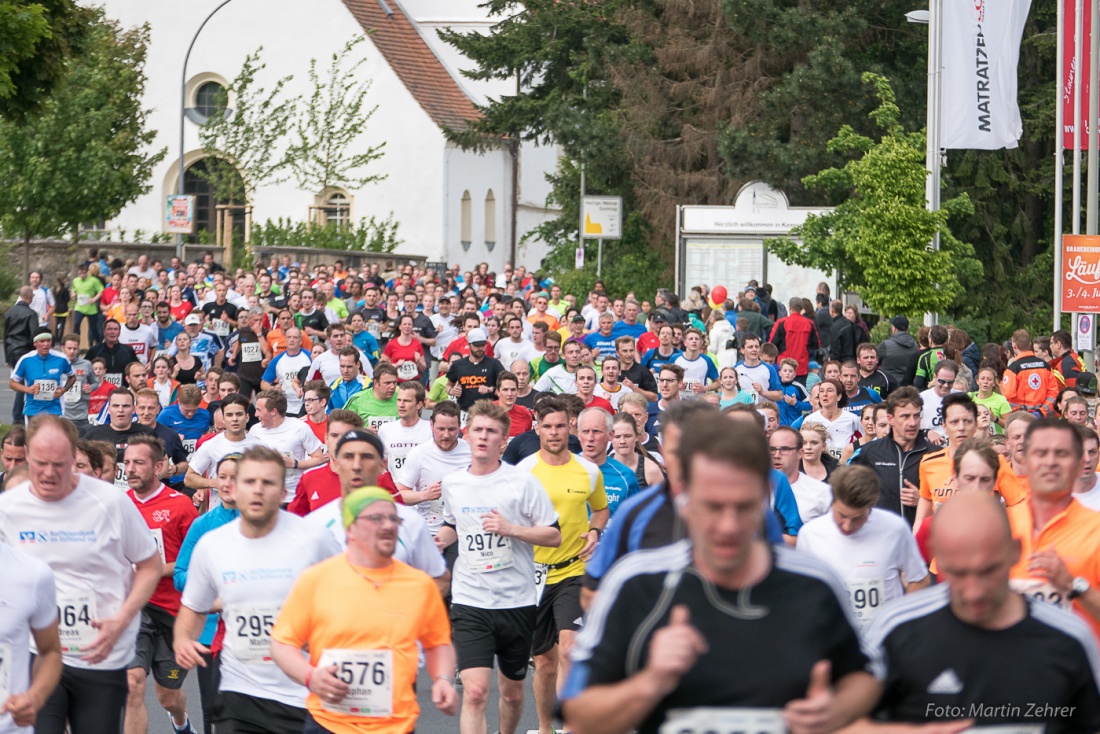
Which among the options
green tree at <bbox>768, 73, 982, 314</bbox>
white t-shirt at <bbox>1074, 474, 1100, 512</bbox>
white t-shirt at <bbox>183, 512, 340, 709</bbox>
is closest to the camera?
white t-shirt at <bbox>183, 512, 340, 709</bbox>

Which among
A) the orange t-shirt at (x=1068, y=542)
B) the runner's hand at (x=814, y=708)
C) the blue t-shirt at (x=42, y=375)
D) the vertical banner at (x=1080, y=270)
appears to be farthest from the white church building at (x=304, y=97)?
the runner's hand at (x=814, y=708)

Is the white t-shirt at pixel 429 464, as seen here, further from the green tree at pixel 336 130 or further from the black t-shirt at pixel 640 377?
the green tree at pixel 336 130

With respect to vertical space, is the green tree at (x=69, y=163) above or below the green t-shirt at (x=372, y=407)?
above

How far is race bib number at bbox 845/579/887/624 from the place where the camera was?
741 centimetres

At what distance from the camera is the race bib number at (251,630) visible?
6602mm

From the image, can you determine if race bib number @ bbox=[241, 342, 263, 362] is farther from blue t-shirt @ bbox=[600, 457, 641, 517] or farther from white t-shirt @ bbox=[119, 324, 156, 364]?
blue t-shirt @ bbox=[600, 457, 641, 517]

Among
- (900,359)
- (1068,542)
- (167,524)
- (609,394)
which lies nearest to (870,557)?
(1068,542)

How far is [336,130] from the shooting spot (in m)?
55.0

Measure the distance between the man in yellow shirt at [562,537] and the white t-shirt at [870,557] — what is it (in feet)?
6.31

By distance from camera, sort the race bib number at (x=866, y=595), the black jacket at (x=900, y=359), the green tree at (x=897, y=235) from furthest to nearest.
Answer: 1. the green tree at (x=897, y=235)
2. the black jacket at (x=900, y=359)
3. the race bib number at (x=866, y=595)

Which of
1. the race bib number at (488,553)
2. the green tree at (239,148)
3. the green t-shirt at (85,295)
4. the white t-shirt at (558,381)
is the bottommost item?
the race bib number at (488,553)

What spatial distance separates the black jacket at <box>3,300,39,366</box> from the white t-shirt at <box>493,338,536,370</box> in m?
6.95

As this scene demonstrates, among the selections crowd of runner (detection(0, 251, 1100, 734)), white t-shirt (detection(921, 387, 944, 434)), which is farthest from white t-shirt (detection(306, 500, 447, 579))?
white t-shirt (detection(921, 387, 944, 434))

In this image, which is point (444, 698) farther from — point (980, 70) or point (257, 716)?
point (980, 70)
